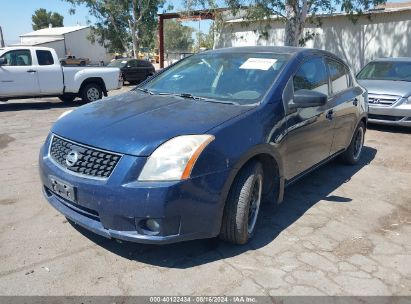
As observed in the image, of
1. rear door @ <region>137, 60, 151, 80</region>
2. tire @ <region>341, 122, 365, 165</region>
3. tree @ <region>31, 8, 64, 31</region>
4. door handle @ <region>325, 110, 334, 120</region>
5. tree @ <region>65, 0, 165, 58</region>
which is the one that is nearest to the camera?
door handle @ <region>325, 110, 334, 120</region>

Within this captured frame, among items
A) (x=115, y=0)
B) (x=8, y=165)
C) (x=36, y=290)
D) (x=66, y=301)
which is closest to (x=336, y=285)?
(x=66, y=301)

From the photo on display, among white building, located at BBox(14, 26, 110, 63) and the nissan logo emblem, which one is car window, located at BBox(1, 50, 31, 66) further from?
white building, located at BBox(14, 26, 110, 63)

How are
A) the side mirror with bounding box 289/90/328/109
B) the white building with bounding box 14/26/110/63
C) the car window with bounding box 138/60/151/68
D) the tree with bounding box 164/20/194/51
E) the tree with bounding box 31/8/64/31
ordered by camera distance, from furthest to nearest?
the tree with bounding box 164/20/194/51
the tree with bounding box 31/8/64/31
the white building with bounding box 14/26/110/63
the car window with bounding box 138/60/151/68
the side mirror with bounding box 289/90/328/109

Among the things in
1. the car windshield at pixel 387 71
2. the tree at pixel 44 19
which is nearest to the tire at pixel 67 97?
the car windshield at pixel 387 71

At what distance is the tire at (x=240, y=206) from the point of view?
316 cm

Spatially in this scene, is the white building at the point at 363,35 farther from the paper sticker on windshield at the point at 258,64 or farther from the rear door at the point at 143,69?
the paper sticker on windshield at the point at 258,64

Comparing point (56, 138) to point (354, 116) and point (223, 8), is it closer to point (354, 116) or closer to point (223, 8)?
point (354, 116)

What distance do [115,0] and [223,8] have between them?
45.4ft

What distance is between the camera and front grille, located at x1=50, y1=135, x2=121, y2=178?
2842 millimetres

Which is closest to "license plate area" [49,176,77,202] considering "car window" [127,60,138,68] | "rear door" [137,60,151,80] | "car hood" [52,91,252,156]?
"car hood" [52,91,252,156]

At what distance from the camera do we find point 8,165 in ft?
18.7

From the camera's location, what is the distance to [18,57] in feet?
36.9

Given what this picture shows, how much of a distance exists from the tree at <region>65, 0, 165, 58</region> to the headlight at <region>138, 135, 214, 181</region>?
27.4m

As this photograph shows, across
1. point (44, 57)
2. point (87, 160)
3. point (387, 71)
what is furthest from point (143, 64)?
point (87, 160)
